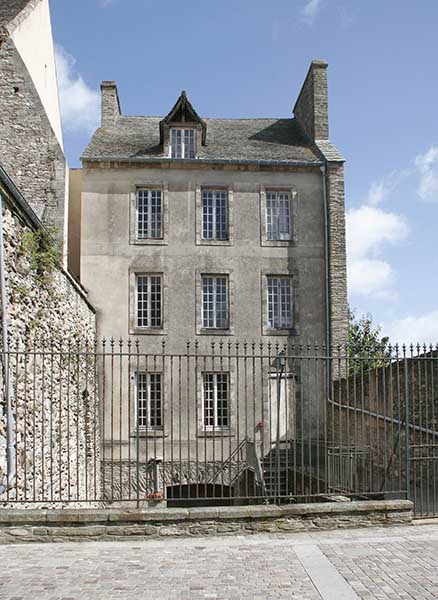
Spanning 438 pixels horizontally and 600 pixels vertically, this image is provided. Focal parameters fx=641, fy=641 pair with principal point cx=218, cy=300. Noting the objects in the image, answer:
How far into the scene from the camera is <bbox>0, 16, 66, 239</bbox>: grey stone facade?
1661 cm

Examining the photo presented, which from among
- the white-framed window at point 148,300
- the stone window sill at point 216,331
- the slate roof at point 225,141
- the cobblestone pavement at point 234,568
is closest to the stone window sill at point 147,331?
the white-framed window at point 148,300

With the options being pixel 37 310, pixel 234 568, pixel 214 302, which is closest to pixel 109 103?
pixel 214 302

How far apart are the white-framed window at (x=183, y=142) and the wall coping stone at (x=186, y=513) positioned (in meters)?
13.7

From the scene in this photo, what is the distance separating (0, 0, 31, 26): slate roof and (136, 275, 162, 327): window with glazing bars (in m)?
7.67

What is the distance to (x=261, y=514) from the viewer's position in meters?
7.98

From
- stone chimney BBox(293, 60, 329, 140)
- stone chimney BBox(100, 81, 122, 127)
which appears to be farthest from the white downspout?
stone chimney BBox(100, 81, 122, 127)

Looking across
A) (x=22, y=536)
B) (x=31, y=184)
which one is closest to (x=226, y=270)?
(x=31, y=184)

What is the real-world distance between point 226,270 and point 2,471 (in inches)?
477

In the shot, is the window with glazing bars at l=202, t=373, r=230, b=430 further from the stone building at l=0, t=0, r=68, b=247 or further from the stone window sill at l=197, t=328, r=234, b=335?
the stone building at l=0, t=0, r=68, b=247

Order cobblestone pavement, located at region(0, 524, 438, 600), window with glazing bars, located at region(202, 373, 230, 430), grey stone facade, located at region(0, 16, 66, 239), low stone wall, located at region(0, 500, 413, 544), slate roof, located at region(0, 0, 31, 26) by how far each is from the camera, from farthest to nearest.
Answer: window with glazing bars, located at region(202, 373, 230, 430) < grey stone facade, located at region(0, 16, 66, 239) < slate roof, located at region(0, 0, 31, 26) < low stone wall, located at region(0, 500, 413, 544) < cobblestone pavement, located at region(0, 524, 438, 600)

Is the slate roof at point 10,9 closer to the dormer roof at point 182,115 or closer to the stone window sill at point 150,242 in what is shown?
the dormer roof at point 182,115

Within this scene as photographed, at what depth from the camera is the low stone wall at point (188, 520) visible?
750 cm

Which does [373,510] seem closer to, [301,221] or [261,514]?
[261,514]

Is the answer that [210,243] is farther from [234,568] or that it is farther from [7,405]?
[234,568]
